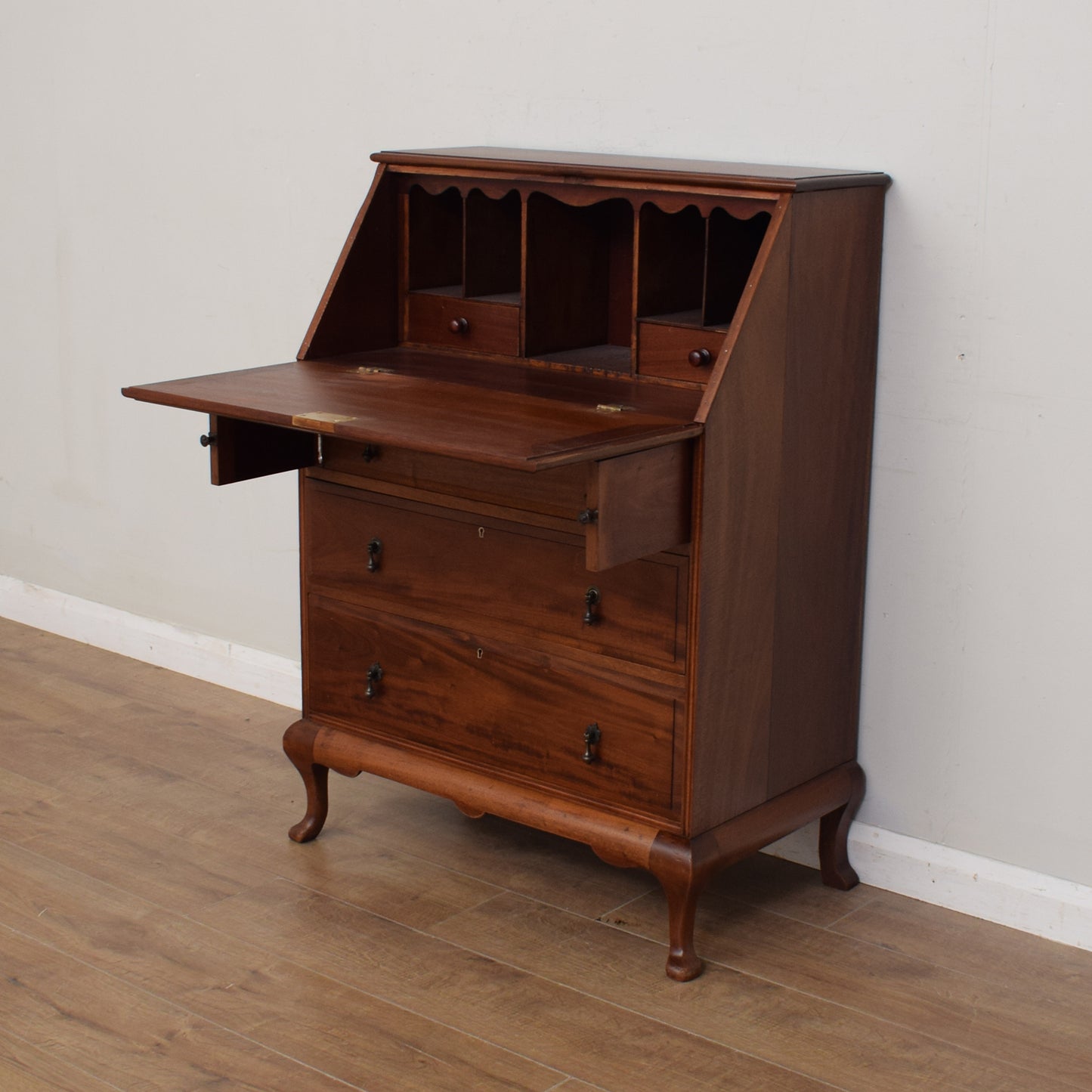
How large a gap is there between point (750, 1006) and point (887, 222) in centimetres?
126

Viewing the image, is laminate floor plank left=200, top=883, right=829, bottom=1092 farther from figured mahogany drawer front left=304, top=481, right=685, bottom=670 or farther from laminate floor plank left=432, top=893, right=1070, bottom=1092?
figured mahogany drawer front left=304, top=481, right=685, bottom=670

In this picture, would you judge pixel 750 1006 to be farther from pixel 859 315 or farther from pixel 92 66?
pixel 92 66

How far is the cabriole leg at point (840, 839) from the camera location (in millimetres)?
2795

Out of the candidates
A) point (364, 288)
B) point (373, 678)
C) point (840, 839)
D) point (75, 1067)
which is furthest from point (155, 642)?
point (840, 839)

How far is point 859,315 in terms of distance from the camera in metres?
2.59

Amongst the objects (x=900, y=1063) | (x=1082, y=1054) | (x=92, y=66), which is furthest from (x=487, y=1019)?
(x=92, y=66)

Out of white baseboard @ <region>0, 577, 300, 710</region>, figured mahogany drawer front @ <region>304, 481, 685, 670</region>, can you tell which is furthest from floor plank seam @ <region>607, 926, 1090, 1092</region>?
white baseboard @ <region>0, 577, 300, 710</region>

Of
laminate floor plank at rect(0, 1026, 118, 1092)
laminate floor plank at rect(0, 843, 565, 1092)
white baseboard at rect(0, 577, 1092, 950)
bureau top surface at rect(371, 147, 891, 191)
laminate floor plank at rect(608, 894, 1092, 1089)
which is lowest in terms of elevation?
laminate floor plank at rect(0, 1026, 118, 1092)

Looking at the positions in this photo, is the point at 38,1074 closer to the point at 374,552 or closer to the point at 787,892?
the point at 374,552

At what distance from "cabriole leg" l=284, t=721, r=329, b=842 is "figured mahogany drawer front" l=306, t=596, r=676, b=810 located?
0.04 meters

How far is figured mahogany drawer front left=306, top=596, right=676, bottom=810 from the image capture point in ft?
8.21

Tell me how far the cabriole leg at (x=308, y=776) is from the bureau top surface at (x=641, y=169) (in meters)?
1.04

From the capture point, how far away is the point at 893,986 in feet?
8.22

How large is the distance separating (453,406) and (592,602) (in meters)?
0.38
